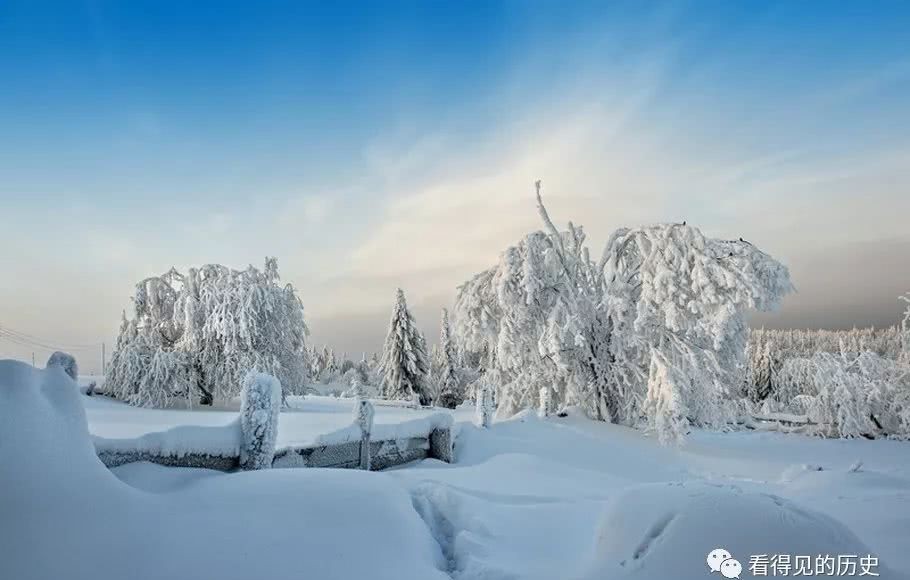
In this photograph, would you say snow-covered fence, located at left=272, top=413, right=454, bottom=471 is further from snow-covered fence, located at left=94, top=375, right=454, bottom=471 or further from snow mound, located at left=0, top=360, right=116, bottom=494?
snow mound, located at left=0, top=360, right=116, bottom=494

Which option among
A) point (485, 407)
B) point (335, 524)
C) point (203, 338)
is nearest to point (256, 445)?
point (335, 524)

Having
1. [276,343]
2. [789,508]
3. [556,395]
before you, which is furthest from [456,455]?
[789,508]

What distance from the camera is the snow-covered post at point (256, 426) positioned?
9445 mm

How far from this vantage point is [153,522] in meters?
5.07

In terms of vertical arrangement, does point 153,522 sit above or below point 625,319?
below

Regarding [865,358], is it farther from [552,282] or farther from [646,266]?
[552,282]

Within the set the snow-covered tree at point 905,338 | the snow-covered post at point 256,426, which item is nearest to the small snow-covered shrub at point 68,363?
the snow-covered post at point 256,426

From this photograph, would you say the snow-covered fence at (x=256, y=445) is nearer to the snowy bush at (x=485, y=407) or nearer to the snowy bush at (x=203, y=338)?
the snowy bush at (x=485, y=407)

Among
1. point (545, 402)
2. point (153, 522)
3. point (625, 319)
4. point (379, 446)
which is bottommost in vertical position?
point (379, 446)

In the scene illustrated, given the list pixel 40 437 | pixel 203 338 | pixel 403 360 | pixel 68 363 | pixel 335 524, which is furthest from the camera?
pixel 403 360

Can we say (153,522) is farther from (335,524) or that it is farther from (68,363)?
(68,363)

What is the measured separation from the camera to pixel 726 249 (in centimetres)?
1820

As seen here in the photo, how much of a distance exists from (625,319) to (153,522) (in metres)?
16.0

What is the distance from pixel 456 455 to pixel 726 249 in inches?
409
